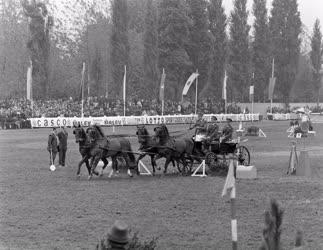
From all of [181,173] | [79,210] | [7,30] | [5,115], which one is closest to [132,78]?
[7,30]

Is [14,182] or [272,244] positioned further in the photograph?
[14,182]

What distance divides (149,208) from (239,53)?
203ft

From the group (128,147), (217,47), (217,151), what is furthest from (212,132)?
(217,47)

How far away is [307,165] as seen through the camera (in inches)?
735

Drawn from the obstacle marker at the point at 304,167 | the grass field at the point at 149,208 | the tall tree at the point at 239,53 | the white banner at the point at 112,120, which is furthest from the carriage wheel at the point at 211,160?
the tall tree at the point at 239,53

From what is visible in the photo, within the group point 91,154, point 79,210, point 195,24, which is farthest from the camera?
point 195,24

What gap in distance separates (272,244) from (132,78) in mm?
67605

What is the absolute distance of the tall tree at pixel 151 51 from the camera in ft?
218

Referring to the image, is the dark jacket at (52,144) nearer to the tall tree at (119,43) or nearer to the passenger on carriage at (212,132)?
the passenger on carriage at (212,132)

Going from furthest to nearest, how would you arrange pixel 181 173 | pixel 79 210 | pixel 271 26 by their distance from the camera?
pixel 271 26, pixel 181 173, pixel 79 210

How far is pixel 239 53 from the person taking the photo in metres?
72.8

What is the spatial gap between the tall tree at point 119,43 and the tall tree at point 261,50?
16981mm

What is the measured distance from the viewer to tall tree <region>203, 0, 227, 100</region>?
70.8m

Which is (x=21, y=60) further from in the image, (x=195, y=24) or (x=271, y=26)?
(x=271, y=26)
